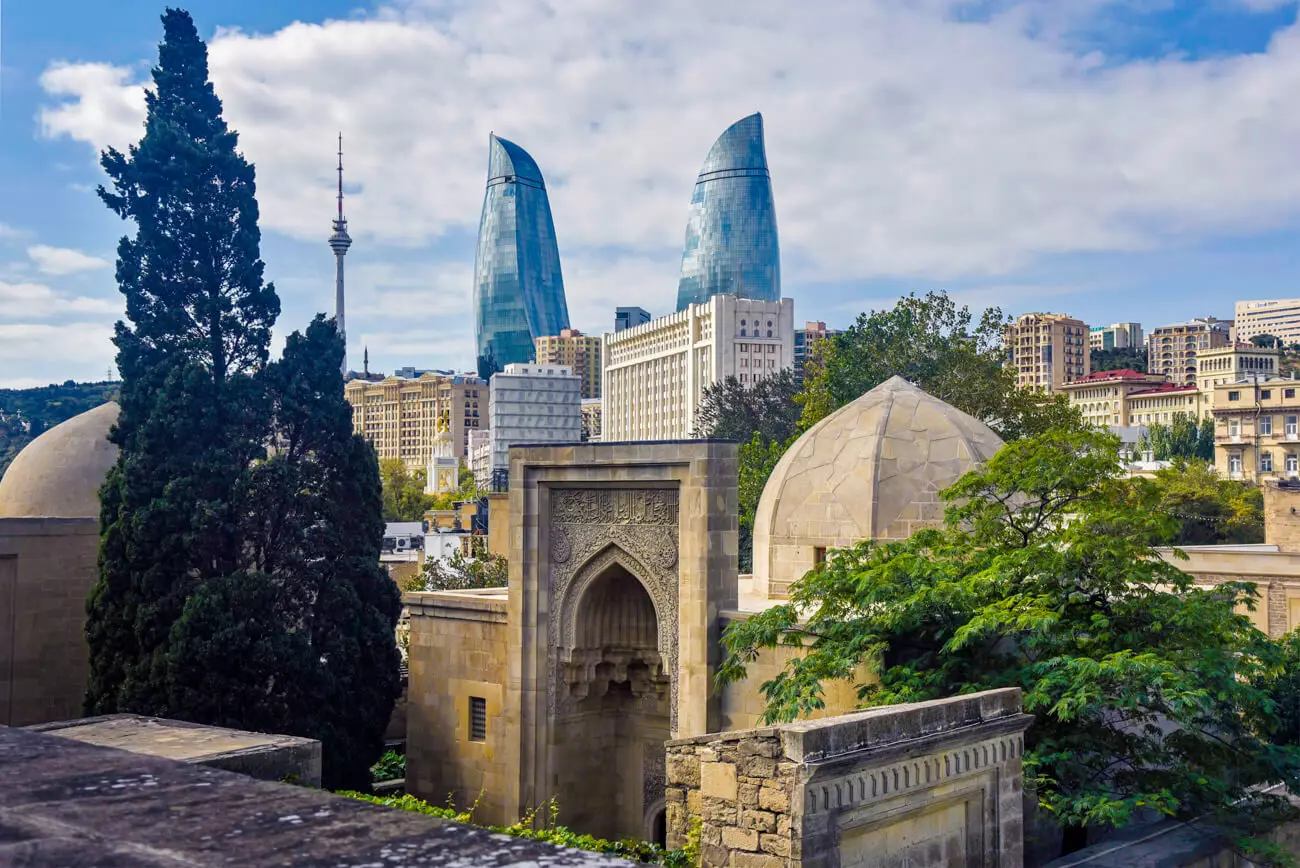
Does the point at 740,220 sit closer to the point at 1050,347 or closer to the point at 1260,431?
the point at 1050,347

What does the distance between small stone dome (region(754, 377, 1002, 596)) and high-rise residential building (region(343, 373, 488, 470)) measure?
114366 mm

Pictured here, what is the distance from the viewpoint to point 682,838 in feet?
28.7

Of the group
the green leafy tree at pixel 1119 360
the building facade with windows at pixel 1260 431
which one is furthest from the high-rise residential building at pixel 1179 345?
the building facade with windows at pixel 1260 431

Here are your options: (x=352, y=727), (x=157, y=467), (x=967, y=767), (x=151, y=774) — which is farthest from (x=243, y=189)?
(x=151, y=774)

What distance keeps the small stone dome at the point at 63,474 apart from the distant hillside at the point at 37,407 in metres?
37.8

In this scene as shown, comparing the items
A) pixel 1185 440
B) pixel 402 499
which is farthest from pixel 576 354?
pixel 1185 440

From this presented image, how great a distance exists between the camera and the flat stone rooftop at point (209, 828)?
216cm

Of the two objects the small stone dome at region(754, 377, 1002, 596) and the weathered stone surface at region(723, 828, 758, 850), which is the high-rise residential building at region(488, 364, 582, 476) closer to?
the small stone dome at region(754, 377, 1002, 596)

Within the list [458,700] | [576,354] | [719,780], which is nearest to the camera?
[719,780]

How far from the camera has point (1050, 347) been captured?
11838cm

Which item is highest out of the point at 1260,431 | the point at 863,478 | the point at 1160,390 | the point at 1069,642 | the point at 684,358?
the point at 684,358

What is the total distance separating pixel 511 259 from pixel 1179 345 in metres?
76.0

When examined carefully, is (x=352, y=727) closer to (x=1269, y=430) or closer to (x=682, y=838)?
(x=682, y=838)

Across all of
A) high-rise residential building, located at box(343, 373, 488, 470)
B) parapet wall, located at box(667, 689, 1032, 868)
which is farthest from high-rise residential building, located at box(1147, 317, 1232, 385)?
parapet wall, located at box(667, 689, 1032, 868)
